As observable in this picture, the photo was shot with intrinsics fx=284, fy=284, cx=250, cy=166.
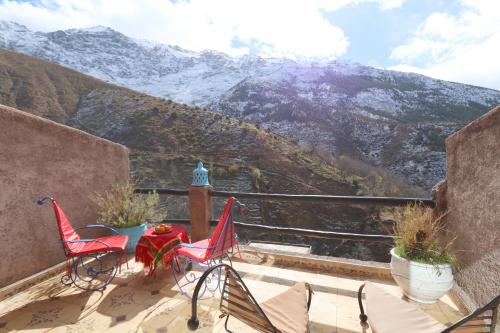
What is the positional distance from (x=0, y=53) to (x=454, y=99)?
10646 centimetres

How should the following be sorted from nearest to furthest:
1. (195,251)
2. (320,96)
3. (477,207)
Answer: (477,207) → (195,251) → (320,96)

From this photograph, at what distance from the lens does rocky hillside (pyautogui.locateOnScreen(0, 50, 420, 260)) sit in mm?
20953

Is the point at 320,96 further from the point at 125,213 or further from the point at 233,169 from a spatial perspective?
the point at 125,213

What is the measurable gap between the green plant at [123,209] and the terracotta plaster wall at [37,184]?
229 millimetres

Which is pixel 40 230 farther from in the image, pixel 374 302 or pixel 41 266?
pixel 374 302

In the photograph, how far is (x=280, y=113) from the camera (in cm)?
6556

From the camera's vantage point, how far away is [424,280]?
257 cm

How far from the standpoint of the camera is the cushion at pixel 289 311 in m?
1.82

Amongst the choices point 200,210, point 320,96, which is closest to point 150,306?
point 200,210

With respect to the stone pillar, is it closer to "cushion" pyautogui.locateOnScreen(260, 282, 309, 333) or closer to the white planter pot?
"cushion" pyautogui.locateOnScreen(260, 282, 309, 333)

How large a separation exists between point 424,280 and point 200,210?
309 centimetres

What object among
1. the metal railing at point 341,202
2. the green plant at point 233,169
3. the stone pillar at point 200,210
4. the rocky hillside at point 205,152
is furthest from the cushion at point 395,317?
the green plant at point 233,169

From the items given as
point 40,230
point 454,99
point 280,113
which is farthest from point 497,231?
point 454,99

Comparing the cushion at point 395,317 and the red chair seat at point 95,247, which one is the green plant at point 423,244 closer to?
the cushion at point 395,317
